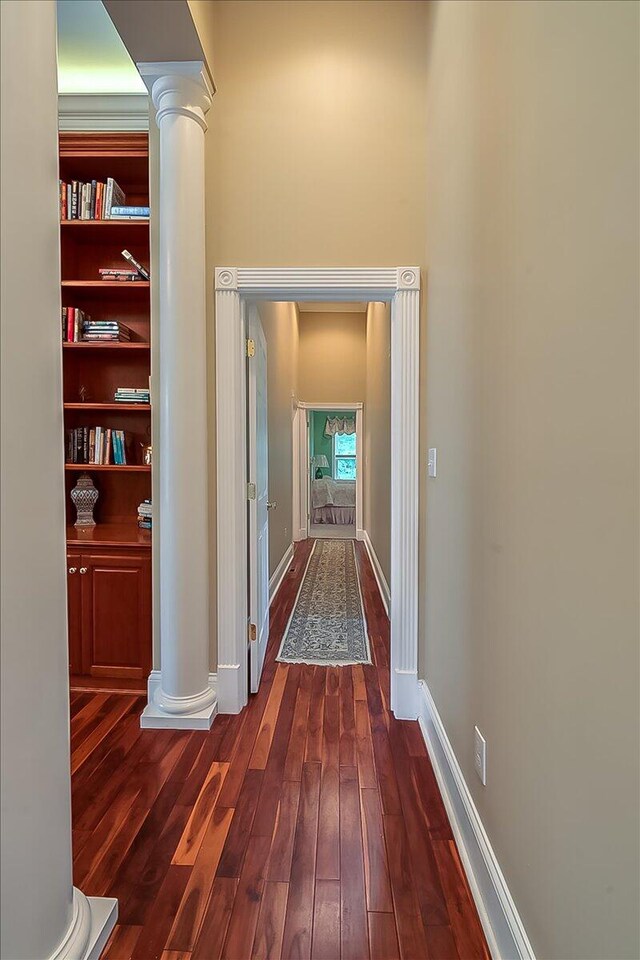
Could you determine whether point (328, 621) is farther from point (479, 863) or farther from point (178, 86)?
point (178, 86)

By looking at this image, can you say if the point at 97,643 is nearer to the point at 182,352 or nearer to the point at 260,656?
the point at 260,656

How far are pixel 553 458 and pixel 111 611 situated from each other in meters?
2.56

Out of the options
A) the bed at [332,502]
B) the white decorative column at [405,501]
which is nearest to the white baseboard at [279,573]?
the white decorative column at [405,501]

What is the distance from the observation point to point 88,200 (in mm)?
3066

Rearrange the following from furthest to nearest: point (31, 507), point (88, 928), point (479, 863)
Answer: point (479, 863) < point (88, 928) < point (31, 507)

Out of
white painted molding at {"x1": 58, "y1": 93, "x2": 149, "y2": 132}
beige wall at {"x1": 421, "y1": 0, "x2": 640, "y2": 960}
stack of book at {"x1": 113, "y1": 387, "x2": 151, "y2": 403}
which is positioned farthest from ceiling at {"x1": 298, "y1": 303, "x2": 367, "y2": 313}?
beige wall at {"x1": 421, "y1": 0, "x2": 640, "y2": 960}

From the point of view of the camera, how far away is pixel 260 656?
297 cm

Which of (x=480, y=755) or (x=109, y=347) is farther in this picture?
(x=109, y=347)

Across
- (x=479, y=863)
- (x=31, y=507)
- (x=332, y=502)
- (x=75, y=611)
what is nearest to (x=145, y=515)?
(x=75, y=611)

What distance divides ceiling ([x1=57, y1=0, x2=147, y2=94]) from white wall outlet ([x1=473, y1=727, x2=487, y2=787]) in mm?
3505

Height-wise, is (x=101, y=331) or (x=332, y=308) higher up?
(x=332, y=308)

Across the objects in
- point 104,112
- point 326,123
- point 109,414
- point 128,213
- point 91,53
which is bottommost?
point 109,414

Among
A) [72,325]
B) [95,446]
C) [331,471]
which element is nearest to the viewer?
[72,325]

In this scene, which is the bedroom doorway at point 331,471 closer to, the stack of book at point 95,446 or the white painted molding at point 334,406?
the white painted molding at point 334,406
